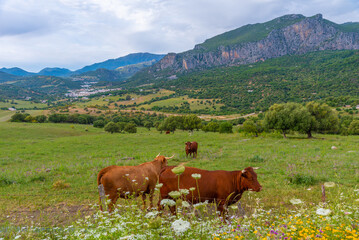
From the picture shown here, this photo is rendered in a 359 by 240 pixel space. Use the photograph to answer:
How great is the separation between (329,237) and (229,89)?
624 feet

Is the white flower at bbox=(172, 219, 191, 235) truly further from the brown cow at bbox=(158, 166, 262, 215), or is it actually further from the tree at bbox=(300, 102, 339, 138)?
the tree at bbox=(300, 102, 339, 138)

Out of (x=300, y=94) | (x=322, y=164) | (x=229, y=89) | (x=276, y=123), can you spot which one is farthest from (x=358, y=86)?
(x=322, y=164)

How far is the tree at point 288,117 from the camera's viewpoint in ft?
100

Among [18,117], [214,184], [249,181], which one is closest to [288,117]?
[249,181]

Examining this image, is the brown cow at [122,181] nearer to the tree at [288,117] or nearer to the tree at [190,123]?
the tree at [288,117]

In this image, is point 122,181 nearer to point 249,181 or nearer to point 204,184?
point 204,184

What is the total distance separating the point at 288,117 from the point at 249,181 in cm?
2954

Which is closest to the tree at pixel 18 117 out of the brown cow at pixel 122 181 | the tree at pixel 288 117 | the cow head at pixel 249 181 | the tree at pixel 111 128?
the tree at pixel 111 128

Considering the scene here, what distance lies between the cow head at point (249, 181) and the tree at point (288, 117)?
28614 mm

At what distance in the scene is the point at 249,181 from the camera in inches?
245

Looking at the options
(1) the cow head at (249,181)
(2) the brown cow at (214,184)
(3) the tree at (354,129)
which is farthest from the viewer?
(3) the tree at (354,129)

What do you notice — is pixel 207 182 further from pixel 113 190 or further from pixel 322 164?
pixel 322 164

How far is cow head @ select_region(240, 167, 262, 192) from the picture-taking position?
613 cm

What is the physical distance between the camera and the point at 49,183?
12.0 metres
